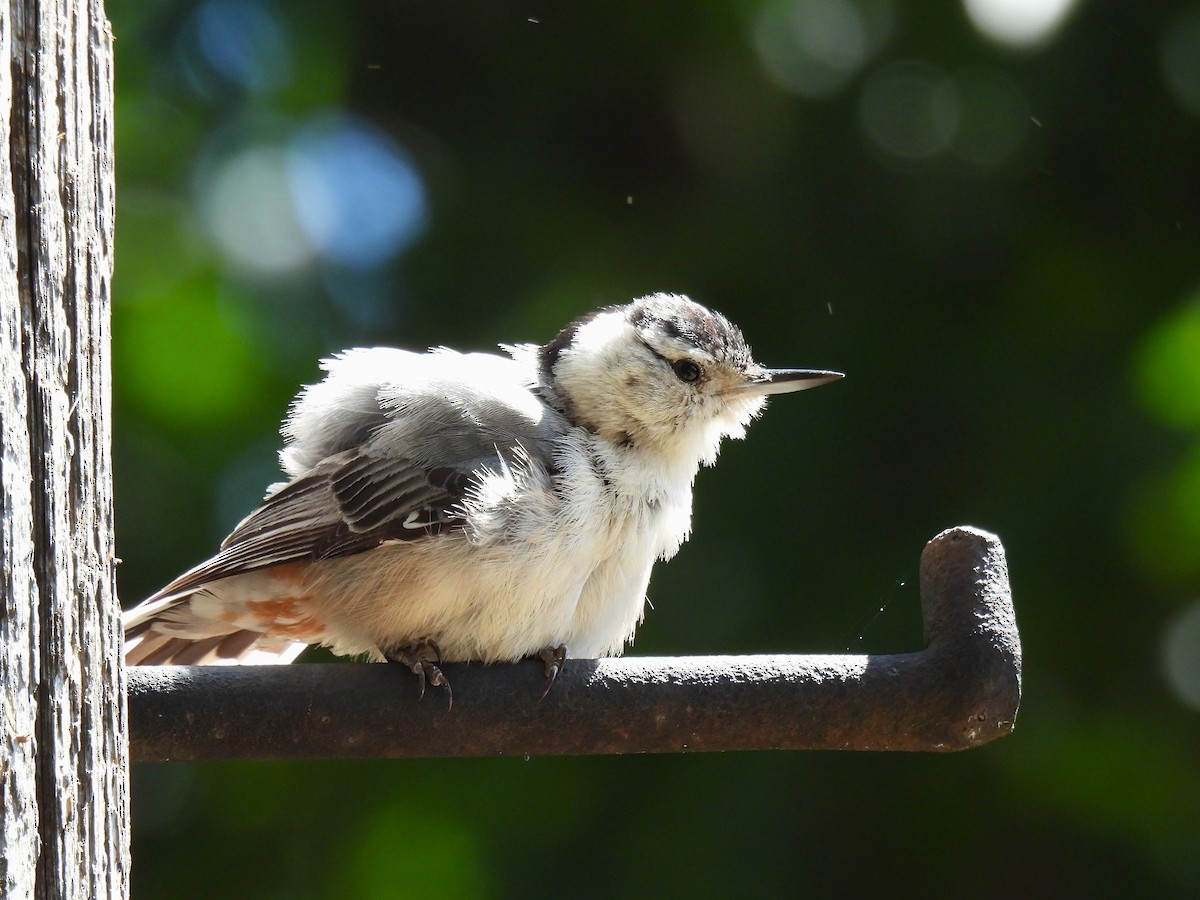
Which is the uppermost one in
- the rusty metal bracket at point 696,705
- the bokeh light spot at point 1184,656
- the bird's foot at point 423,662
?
the rusty metal bracket at point 696,705

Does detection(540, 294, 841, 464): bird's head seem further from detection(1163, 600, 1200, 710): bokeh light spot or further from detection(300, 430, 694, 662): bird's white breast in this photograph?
detection(1163, 600, 1200, 710): bokeh light spot

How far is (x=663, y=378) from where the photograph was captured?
10.2 feet

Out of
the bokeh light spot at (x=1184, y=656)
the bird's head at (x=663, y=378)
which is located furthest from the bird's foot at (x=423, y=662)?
the bokeh light spot at (x=1184, y=656)

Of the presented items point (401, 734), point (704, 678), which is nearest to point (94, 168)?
point (401, 734)

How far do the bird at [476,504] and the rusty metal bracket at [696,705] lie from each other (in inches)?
13.9

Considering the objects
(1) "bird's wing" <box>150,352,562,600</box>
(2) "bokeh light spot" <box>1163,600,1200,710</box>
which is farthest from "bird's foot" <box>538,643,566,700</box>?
(2) "bokeh light spot" <box>1163,600,1200,710</box>

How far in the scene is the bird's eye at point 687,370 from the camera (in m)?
3.15

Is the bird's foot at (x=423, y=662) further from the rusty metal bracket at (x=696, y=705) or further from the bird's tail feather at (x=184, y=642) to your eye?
the bird's tail feather at (x=184, y=642)

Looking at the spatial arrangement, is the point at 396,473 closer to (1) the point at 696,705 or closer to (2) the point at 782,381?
(2) the point at 782,381

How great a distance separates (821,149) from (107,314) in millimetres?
2926

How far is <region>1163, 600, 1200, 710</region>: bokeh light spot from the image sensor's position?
3.55 m

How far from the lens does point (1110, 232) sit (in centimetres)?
386

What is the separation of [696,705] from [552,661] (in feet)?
1.92

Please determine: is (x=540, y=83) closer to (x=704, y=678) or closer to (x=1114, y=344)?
(x=1114, y=344)
